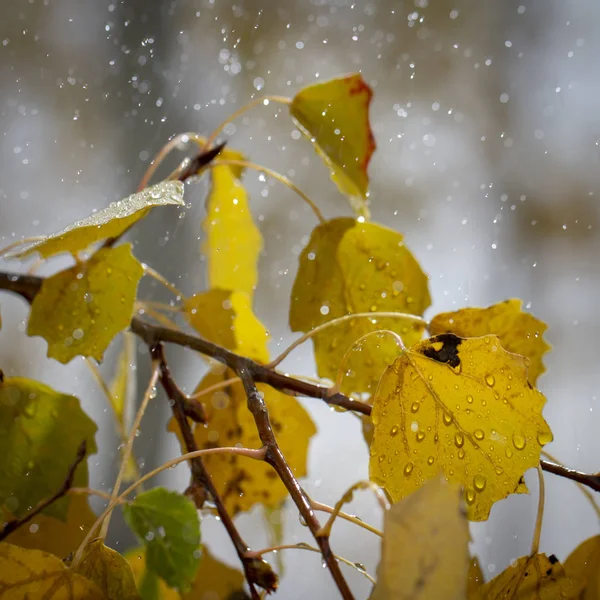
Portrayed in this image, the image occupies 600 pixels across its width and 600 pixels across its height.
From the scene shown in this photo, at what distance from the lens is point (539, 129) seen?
1.87ft

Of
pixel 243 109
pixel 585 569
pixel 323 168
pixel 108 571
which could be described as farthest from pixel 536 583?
pixel 323 168

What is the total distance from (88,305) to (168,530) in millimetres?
79

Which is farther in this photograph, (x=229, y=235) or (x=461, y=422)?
(x=229, y=235)

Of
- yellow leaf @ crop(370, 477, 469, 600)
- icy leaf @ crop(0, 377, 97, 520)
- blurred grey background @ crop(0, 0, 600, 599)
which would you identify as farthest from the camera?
blurred grey background @ crop(0, 0, 600, 599)

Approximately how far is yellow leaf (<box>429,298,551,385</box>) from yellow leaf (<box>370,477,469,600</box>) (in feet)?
0.34

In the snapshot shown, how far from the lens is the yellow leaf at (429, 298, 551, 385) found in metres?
0.22

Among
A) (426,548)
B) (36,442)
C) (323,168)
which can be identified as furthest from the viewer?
(323,168)

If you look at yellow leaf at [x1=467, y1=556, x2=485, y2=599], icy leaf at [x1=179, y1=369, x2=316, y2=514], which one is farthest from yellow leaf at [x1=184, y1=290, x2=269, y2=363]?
yellow leaf at [x1=467, y1=556, x2=485, y2=599]

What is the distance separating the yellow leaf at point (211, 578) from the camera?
0.26m

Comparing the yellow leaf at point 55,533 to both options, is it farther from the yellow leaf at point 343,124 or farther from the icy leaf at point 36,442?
the yellow leaf at point 343,124

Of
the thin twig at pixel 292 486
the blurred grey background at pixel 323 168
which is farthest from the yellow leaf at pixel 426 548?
the blurred grey background at pixel 323 168

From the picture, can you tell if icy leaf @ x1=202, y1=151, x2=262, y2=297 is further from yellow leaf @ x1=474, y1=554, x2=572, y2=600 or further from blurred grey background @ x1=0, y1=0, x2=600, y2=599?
yellow leaf @ x1=474, y1=554, x2=572, y2=600

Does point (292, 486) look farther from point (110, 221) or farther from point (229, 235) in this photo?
point (229, 235)

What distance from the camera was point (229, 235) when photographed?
1.08ft
